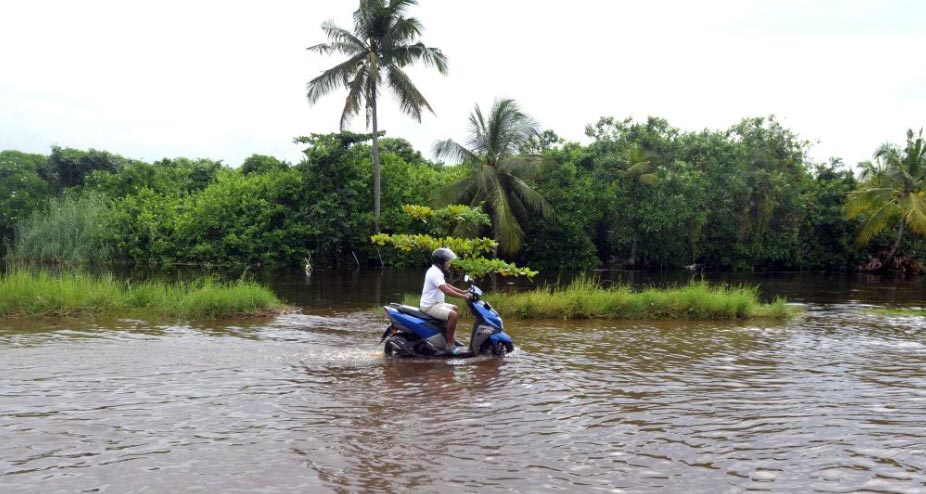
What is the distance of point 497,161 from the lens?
31469 millimetres

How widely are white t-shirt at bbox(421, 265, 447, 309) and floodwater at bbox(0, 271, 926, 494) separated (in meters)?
0.85

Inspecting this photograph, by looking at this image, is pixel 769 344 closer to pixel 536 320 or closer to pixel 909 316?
pixel 536 320

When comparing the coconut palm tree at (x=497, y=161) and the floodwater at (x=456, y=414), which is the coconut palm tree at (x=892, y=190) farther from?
the floodwater at (x=456, y=414)

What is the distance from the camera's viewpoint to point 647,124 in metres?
38.8

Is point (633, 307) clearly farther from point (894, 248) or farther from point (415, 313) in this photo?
point (894, 248)

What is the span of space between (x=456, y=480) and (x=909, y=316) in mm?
14647

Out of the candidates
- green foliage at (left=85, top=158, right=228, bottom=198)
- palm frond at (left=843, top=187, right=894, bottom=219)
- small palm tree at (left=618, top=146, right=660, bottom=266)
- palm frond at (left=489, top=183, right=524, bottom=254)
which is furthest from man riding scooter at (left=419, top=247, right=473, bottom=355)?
green foliage at (left=85, top=158, right=228, bottom=198)

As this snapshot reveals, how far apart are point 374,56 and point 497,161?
7.13 meters

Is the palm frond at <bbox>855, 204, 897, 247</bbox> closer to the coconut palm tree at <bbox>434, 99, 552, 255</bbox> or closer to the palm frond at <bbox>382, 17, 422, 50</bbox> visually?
the coconut palm tree at <bbox>434, 99, 552, 255</bbox>

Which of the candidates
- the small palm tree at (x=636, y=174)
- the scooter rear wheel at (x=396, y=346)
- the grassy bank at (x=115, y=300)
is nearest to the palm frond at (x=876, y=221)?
the small palm tree at (x=636, y=174)

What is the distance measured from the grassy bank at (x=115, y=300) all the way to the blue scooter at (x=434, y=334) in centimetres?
545

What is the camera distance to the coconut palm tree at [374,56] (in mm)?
31328

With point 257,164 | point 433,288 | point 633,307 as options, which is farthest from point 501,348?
point 257,164

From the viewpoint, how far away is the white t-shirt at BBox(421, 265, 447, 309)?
9.62 meters
